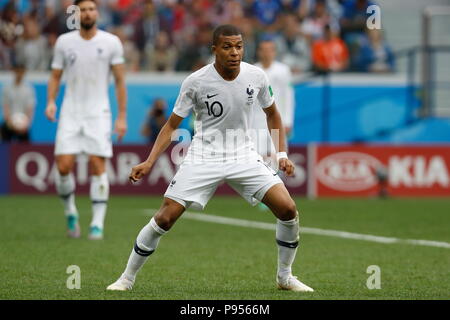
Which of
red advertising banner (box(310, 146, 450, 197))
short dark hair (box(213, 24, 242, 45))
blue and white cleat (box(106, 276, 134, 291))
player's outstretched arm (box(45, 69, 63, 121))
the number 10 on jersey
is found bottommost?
red advertising banner (box(310, 146, 450, 197))

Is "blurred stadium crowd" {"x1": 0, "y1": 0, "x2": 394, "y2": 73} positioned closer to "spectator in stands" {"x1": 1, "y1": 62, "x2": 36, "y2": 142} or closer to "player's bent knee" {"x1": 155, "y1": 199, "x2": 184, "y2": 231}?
"spectator in stands" {"x1": 1, "y1": 62, "x2": 36, "y2": 142}

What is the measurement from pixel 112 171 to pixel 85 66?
326 inches

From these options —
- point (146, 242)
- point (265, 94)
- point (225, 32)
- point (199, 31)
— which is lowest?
point (146, 242)

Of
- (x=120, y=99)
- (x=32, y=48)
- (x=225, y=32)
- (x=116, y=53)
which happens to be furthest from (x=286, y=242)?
(x=32, y=48)

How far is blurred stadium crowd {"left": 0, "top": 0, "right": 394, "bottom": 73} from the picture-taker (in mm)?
22875

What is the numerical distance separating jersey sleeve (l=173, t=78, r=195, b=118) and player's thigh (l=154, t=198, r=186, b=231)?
687mm

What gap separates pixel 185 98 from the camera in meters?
8.41

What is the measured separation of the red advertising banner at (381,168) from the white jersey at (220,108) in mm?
12552

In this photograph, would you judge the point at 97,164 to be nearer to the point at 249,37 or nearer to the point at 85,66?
the point at 85,66

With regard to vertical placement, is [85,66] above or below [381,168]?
above

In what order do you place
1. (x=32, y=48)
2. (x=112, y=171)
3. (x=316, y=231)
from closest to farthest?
1. (x=316, y=231)
2. (x=112, y=171)
3. (x=32, y=48)

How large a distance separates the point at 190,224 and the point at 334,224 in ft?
6.65

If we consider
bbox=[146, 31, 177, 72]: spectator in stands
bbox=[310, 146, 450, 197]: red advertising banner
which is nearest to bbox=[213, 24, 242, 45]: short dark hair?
bbox=[310, 146, 450, 197]: red advertising banner

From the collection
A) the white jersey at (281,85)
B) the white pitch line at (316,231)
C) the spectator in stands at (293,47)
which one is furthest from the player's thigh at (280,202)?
the spectator in stands at (293,47)
